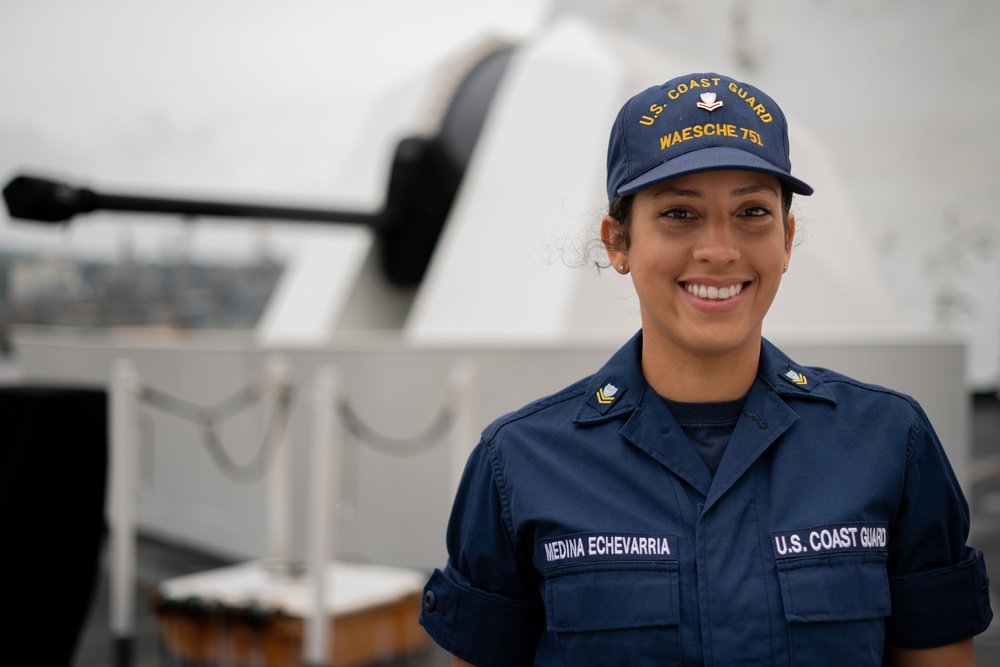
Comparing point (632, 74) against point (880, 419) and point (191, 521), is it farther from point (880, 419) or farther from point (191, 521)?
point (880, 419)

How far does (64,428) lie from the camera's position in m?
2.52

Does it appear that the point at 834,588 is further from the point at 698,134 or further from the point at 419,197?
the point at 419,197

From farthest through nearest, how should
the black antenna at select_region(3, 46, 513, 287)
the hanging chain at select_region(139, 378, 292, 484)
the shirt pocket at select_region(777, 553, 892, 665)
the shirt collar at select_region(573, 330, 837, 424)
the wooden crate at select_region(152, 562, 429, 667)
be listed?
the black antenna at select_region(3, 46, 513, 287) → the hanging chain at select_region(139, 378, 292, 484) → the wooden crate at select_region(152, 562, 429, 667) → the shirt collar at select_region(573, 330, 837, 424) → the shirt pocket at select_region(777, 553, 892, 665)

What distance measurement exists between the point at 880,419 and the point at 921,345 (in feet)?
6.85

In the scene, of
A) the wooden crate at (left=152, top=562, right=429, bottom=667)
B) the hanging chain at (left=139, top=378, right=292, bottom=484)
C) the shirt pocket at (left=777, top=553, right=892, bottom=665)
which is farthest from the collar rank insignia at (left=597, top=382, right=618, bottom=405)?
the hanging chain at (left=139, top=378, right=292, bottom=484)

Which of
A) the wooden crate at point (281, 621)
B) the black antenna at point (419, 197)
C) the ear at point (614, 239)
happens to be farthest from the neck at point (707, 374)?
the black antenna at point (419, 197)

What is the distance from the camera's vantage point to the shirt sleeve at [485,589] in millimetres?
991

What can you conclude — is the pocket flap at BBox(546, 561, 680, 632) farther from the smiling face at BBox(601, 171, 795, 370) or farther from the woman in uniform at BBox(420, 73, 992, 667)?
the smiling face at BBox(601, 171, 795, 370)

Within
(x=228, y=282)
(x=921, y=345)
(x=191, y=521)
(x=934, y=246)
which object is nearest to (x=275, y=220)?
(x=228, y=282)

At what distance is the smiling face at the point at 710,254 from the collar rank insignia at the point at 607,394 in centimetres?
9

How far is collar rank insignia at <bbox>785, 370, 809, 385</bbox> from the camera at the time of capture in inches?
38.7

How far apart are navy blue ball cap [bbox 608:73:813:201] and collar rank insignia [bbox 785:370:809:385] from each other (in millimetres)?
199

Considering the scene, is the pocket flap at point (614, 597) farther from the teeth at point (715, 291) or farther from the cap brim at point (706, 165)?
the cap brim at point (706, 165)

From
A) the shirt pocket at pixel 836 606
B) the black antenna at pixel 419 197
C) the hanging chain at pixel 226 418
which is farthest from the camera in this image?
the black antenna at pixel 419 197
